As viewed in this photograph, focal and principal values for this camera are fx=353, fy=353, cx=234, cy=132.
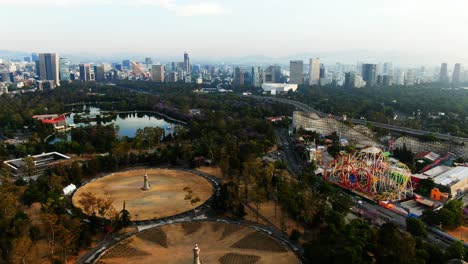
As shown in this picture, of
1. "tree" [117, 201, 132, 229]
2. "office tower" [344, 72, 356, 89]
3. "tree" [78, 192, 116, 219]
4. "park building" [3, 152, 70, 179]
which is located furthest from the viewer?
"office tower" [344, 72, 356, 89]

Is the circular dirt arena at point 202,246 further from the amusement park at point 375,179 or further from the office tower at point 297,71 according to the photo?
the office tower at point 297,71

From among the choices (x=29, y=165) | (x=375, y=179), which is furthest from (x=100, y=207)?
(x=375, y=179)

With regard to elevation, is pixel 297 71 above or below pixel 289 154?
above

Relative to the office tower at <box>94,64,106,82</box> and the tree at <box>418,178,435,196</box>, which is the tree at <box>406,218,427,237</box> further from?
the office tower at <box>94,64,106,82</box>

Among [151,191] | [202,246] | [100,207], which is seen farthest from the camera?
[151,191]

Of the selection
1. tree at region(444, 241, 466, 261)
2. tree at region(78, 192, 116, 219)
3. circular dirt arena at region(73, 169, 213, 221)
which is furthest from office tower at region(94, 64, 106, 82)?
tree at region(444, 241, 466, 261)

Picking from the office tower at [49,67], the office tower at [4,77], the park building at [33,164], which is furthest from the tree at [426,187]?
the office tower at [4,77]

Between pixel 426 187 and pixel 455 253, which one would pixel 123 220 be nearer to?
pixel 455 253

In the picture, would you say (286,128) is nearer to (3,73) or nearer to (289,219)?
(289,219)
